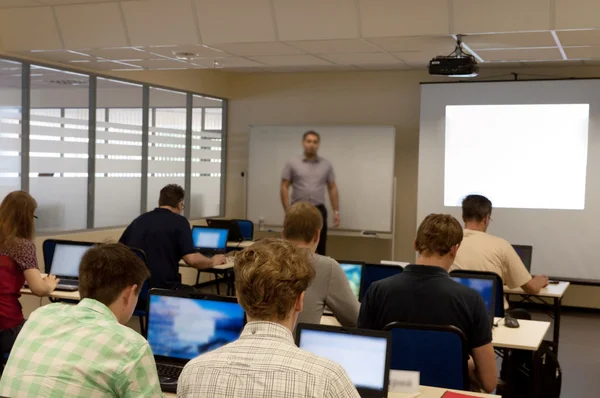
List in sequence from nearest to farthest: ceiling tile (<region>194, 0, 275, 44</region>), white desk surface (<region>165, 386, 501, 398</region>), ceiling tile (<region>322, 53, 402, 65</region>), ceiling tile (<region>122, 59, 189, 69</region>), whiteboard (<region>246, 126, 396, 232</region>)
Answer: white desk surface (<region>165, 386, 501, 398</region>), ceiling tile (<region>194, 0, 275, 44</region>), ceiling tile (<region>322, 53, 402, 65</region>), ceiling tile (<region>122, 59, 189, 69</region>), whiteboard (<region>246, 126, 396, 232</region>)

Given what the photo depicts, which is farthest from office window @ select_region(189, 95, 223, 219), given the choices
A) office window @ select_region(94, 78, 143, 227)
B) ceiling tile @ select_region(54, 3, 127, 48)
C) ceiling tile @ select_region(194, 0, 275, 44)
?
ceiling tile @ select_region(194, 0, 275, 44)

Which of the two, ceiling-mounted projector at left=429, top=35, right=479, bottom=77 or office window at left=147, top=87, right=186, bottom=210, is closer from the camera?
ceiling-mounted projector at left=429, top=35, right=479, bottom=77

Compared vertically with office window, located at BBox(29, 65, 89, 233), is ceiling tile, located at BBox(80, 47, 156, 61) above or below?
above

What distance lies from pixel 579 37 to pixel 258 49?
2792 mm

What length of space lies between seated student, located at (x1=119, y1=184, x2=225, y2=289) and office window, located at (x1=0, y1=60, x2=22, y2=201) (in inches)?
74.9

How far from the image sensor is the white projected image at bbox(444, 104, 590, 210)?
8.36 m

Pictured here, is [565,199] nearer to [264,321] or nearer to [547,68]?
[547,68]

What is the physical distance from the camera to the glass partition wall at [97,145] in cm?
704

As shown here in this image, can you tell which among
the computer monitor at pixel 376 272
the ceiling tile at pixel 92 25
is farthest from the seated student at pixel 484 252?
the ceiling tile at pixel 92 25

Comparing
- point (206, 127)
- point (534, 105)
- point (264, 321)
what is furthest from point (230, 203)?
point (264, 321)

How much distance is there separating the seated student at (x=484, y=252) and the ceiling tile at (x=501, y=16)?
53.5 inches

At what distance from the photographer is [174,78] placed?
9.27 m

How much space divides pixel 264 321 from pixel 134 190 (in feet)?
24.0

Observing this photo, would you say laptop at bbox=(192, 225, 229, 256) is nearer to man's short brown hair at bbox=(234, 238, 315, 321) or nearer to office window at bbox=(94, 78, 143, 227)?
office window at bbox=(94, 78, 143, 227)
